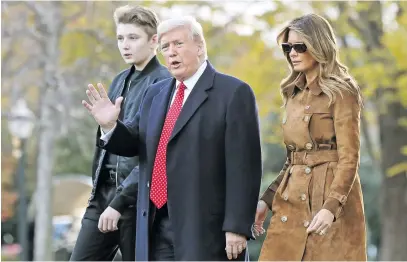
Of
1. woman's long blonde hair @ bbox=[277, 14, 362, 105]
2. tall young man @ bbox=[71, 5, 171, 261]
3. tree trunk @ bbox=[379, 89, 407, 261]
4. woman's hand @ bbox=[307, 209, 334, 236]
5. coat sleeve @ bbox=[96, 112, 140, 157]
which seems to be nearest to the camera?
woman's hand @ bbox=[307, 209, 334, 236]

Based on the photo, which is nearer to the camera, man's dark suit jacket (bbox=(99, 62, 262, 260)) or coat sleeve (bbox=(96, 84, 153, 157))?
man's dark suit jacket (bbox=(99, 62, 262, 260))

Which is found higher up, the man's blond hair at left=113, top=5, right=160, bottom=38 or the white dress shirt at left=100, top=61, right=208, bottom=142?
the man's blond hair at left=113, top=5, right=160, bottom=38

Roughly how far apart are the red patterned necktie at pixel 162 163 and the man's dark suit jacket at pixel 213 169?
75 millimetres

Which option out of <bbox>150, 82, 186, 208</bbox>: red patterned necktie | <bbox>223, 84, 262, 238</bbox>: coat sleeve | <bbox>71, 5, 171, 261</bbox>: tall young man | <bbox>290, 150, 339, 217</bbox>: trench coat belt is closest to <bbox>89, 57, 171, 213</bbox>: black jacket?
<bbox>71, 5, 171, 261</bbox>: tall young man

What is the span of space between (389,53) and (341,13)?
1.27 meters

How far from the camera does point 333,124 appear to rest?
19.0 feet

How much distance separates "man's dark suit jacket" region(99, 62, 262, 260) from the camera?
5633 millimetres

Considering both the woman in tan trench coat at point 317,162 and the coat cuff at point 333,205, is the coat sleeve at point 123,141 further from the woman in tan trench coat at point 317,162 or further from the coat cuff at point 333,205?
the coat cuff at point 333,205

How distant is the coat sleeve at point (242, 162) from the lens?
559cm

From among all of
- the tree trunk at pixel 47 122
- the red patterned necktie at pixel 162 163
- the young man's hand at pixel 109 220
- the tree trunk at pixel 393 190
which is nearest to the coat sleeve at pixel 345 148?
the red patterned necktie at pixel 162 163

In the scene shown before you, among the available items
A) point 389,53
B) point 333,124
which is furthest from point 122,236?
point 389,53

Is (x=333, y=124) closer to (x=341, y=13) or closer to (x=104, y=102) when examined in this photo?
(x=104, y=102)

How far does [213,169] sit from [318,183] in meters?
0.60

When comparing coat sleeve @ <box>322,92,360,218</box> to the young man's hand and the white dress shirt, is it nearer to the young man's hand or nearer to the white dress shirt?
the white dress shirt
